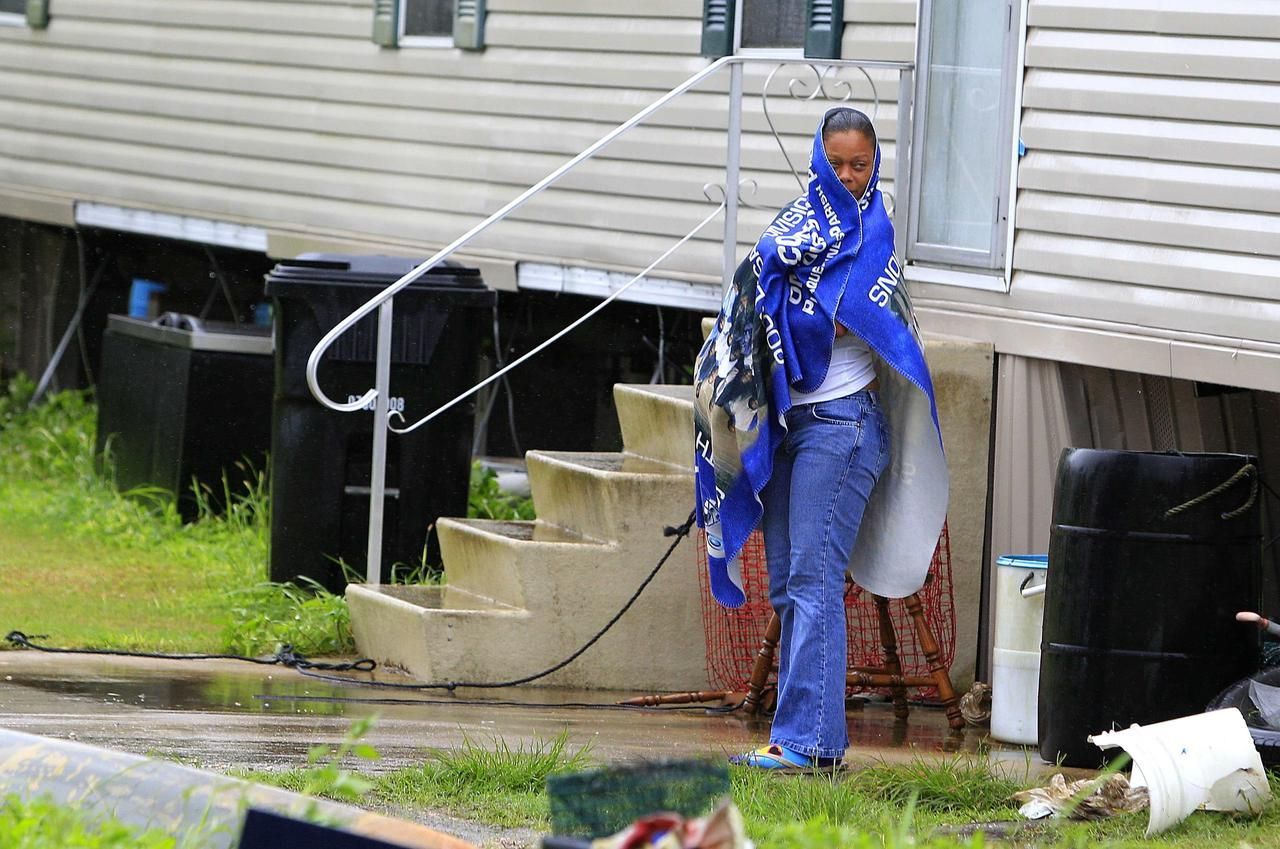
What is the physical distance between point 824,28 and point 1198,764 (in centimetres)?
441

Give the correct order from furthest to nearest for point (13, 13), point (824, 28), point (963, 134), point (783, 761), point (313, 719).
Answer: point (13, 13), point (824, 28), point (963, 134), point (313, 719), point (783, 761)

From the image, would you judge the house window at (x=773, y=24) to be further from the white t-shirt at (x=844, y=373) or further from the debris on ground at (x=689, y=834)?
the debris on ground at (x=689, y=834)

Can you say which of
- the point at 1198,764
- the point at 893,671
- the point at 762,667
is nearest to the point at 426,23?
the point at 762,667

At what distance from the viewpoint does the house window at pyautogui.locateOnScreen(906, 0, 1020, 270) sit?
24.2 ft

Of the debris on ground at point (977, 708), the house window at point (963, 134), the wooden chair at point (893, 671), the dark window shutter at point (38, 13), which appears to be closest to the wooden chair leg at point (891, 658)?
the wooden chair at point (893, 671)

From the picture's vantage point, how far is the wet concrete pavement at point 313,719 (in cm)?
540

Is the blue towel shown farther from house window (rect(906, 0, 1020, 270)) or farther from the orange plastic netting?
house window (rect(906, 0, 1020, 270))

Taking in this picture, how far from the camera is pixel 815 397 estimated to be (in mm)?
5449

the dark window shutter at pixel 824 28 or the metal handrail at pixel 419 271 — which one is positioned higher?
the dark window shutter at pixel 824 28

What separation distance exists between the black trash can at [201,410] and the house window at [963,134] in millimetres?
4070

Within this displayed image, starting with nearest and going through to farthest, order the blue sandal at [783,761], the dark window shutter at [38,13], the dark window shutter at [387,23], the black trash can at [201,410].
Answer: the blue sandal at [783,761], the black trash can at [201,410], the dark window shutter at [387,23], the dark window shutter at [38,13]

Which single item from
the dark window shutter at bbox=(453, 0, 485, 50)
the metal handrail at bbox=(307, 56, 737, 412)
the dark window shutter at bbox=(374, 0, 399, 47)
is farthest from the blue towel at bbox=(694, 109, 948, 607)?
the dark window shutter at bbox=(374, 0, 399, 47)

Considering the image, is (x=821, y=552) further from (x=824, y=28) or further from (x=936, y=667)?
(x=824, y=28)

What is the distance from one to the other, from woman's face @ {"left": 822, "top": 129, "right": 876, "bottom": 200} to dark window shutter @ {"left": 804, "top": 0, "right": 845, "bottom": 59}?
119 inches
